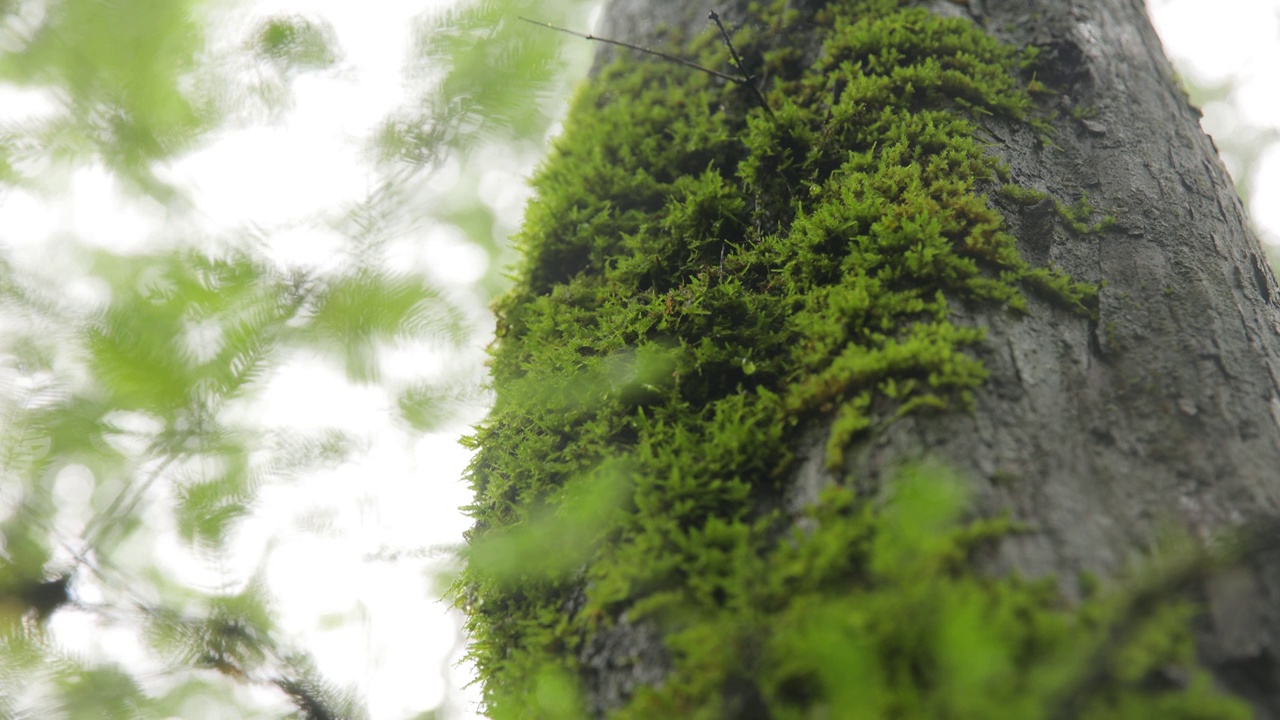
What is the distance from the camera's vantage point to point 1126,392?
4.86 ft

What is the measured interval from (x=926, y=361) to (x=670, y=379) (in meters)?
0.62

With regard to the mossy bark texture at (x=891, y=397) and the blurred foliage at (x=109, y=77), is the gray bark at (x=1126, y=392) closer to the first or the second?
the mossy bark texture at (x=891, y=397)

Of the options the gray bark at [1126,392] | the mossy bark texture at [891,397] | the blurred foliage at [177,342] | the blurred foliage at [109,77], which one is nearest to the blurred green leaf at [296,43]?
the blurred foliage at [177,342]

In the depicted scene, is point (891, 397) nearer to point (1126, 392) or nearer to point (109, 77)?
point (1126, 392)

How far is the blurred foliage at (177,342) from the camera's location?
140 cm

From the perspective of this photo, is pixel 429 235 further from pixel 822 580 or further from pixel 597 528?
pixel 822 580

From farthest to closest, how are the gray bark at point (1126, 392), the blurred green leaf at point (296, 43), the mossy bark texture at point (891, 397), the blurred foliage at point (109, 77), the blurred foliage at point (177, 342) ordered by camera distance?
the blurred green leaf at point (296, 43)
the blurred foliage at point (109, 77)
the blurred foliage at point (177, 342)
the gray bark at point (1126, 392)
the mossy bark texture at point (891, 397)

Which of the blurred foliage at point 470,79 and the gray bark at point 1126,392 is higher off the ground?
the blurred foliage at point 470,79

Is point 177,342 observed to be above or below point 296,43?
below

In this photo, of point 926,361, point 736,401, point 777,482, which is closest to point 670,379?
point 736,401

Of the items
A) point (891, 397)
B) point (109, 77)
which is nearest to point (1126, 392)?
point (891, 397)

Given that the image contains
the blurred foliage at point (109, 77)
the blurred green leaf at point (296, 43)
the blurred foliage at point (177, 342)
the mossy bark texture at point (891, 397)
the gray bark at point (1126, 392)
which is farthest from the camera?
the blurred green leaf at point (296, 43)

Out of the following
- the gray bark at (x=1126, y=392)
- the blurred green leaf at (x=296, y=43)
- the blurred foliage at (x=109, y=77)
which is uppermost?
the blurred green leaf at (x=296, y=43)

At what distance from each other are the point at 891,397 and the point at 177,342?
5.07 feet
